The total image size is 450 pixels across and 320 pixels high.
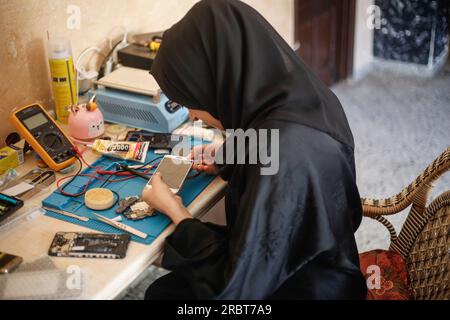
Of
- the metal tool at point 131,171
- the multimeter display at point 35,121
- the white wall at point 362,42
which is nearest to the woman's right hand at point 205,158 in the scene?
the metal tool at point 131,171

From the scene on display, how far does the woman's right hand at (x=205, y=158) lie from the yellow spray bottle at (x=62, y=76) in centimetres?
49

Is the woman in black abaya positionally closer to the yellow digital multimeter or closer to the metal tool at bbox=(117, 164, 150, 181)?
the metal tool at bbox=(117, 164, 150, 181)

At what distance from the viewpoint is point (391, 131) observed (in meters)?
3.30

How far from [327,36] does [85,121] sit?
2.53 m

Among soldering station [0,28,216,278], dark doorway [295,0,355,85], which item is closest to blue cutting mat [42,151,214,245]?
soldering station [0,28,216,278]

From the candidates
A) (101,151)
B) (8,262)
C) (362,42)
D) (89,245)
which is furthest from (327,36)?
(8,262)

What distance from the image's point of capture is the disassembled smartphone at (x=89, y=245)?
1.20 meters

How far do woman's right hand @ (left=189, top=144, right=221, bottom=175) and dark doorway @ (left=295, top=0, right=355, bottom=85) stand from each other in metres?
1.97

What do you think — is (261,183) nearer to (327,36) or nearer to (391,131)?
(391,131)

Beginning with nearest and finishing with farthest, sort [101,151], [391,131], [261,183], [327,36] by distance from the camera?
[261,183], [101,151], [391,131], [327,36]

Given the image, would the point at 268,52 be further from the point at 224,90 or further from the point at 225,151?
the point at 225,151

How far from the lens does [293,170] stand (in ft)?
3.85

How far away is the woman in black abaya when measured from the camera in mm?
1166

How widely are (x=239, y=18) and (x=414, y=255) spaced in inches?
32.4
